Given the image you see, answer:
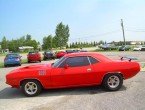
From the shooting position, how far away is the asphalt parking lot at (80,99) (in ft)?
20.7

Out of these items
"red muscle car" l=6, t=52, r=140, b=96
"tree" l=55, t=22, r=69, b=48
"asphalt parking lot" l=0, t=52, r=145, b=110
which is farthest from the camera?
"tree" l=55, t=22, r=69, b=48

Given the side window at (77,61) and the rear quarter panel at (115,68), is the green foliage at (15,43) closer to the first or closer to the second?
the side window at (77,61)

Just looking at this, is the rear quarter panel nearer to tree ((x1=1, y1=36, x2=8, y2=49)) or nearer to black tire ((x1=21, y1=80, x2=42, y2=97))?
black tire ((x1=21, y1=80, x2=42, y2=97))

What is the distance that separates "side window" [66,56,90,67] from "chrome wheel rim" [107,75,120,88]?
1.00m

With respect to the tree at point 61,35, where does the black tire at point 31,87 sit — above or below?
below

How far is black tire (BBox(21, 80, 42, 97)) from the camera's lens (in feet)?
26.4

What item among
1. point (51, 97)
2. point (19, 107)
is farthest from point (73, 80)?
point (19, 107)

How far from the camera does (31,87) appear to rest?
8086mm

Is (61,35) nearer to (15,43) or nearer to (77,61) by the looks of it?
(15,43)

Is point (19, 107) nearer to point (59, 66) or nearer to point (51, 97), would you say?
point (51, 97)

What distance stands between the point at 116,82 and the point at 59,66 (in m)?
2.18

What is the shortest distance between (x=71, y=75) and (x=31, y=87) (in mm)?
1517

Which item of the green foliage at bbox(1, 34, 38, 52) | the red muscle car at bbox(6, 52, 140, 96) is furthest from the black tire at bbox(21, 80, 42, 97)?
the green foliage at bbox(1, 34, 38, 52)

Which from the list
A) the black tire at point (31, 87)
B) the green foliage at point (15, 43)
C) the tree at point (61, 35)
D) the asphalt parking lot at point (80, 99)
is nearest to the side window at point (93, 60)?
the asphalt parking lot at point (80, 99)
